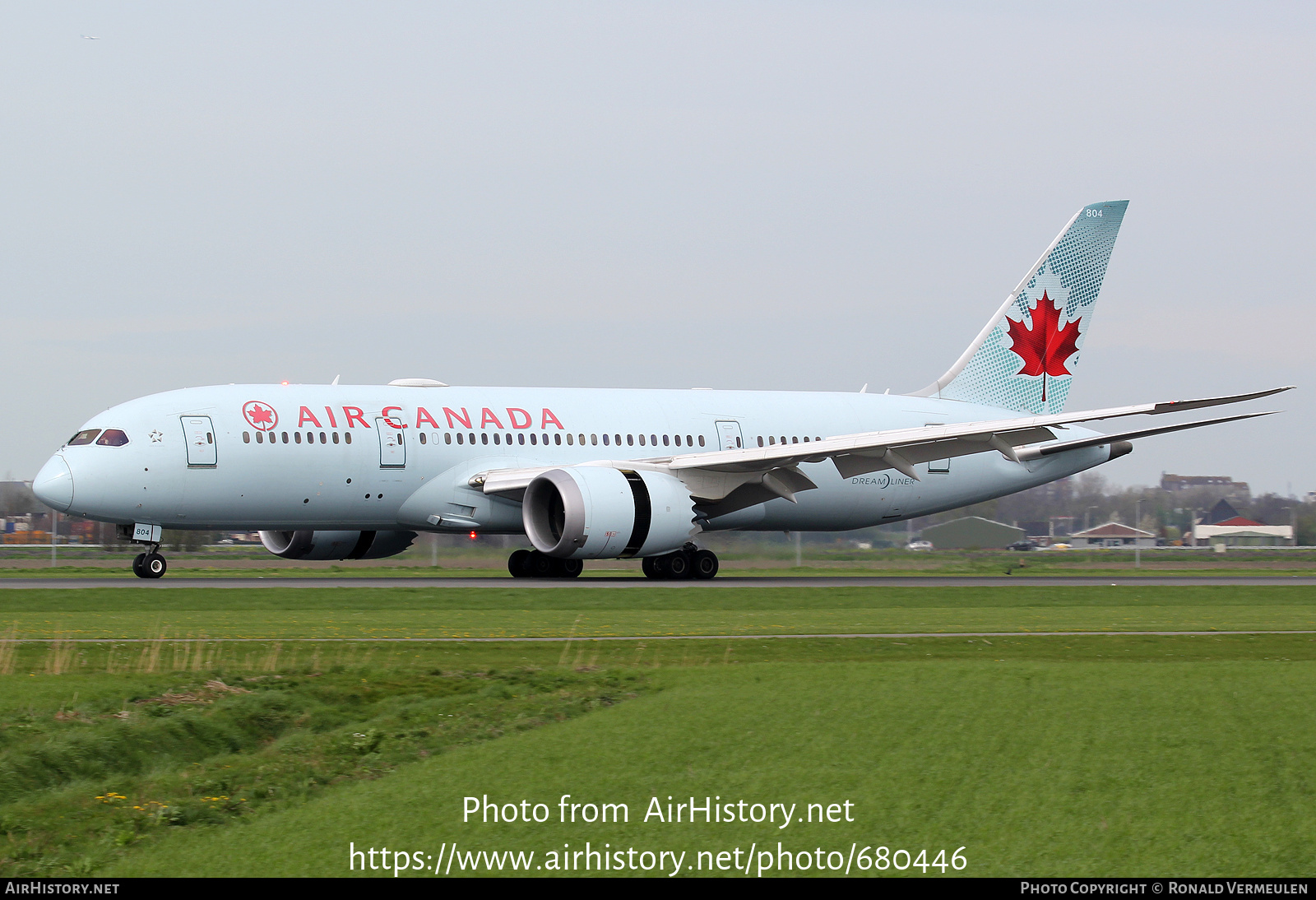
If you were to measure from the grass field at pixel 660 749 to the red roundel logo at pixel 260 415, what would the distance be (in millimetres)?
12944

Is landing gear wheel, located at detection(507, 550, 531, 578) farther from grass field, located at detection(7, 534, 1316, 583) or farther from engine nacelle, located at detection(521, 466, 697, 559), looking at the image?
engine nacelle, located at detection(521, 466, 697, 559)

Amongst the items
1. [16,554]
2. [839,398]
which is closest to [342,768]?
[839,398]

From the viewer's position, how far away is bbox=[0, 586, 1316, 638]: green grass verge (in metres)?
19.8

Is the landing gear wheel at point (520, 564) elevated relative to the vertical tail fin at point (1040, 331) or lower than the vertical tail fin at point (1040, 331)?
lower

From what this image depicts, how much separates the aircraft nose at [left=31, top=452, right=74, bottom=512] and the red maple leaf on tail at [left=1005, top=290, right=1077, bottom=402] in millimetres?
24202

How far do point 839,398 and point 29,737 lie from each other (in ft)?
98.2

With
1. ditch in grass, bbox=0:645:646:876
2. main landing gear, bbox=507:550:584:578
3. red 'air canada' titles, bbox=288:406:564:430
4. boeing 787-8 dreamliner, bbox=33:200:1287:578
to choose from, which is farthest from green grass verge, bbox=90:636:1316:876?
main landing gear, bbox=507:550:584:578

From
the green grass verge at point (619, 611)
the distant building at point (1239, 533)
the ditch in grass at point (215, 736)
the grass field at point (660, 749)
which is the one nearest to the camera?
the grass field at point (660, 749)

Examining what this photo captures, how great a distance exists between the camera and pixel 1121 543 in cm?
6819

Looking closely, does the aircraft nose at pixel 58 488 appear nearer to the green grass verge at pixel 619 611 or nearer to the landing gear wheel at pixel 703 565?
the green grass verge at pixel 619 611

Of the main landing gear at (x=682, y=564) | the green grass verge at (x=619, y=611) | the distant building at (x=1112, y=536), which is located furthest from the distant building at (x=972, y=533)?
the green grass verge at (x=619, y=611)

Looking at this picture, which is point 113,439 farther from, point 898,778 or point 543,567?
point 898,778

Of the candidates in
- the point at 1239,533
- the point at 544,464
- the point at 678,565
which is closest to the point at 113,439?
the point at 544,464

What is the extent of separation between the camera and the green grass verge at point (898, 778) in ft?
28.9
